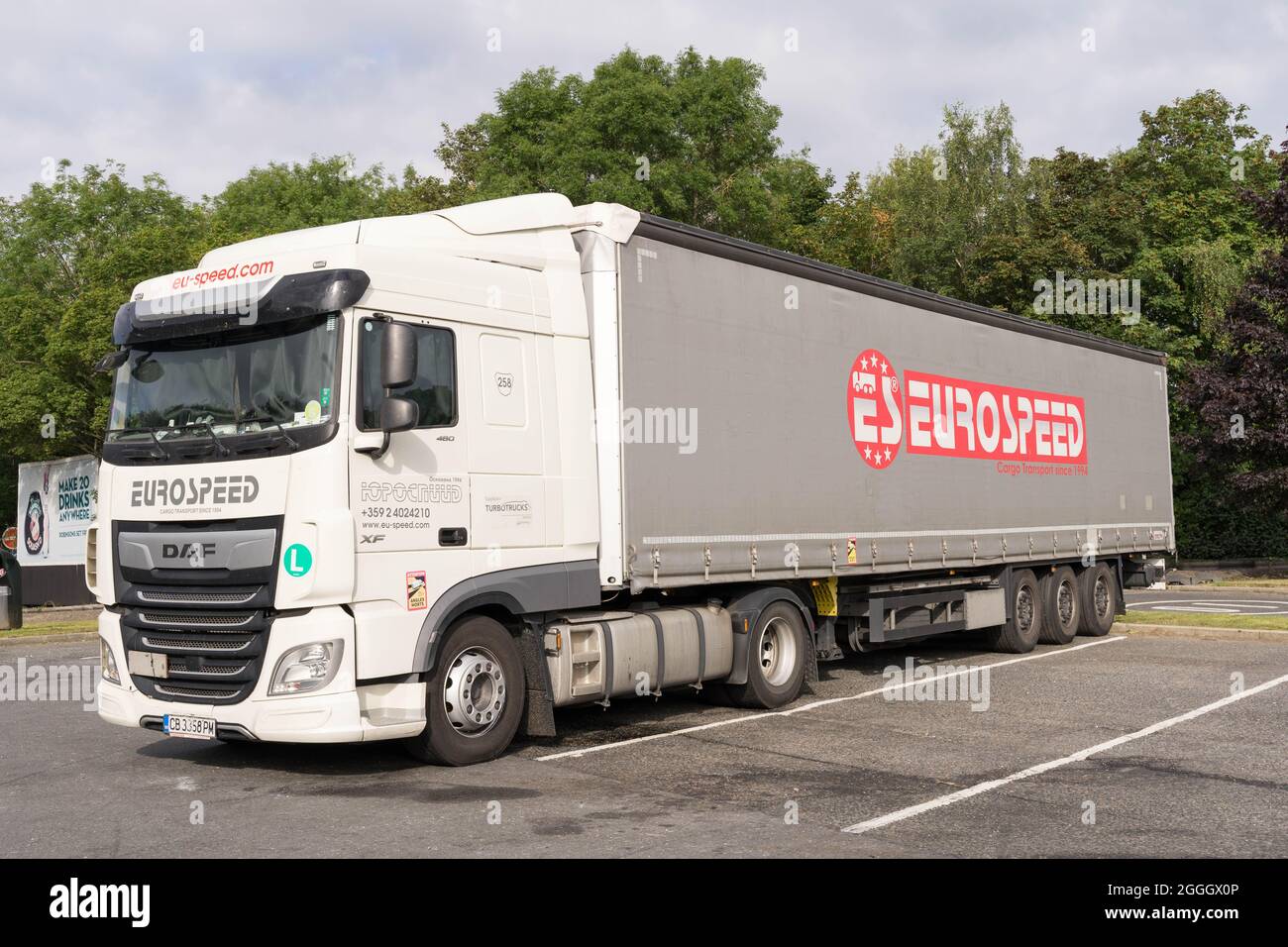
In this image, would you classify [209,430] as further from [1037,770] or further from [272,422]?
[1037,770]

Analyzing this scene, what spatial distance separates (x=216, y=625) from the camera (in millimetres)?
8117

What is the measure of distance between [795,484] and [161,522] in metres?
5.61

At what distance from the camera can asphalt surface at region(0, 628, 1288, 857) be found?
6.69 meters

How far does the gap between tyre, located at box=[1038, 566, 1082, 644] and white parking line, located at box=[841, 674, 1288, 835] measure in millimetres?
4168

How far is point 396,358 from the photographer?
7.96 metres

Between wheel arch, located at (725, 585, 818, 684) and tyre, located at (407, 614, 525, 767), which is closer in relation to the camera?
tyre, located at (407, 614, 525, 767)

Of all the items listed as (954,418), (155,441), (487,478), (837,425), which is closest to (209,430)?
(155,441)

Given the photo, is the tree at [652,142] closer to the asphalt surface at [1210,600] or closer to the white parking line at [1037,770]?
the asphalt surface at [1210,600]

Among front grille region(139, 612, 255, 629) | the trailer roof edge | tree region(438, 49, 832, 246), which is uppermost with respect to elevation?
tree region(438, 49, 832, 246)

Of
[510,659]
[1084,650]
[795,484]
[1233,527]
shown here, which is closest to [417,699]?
[510,659]

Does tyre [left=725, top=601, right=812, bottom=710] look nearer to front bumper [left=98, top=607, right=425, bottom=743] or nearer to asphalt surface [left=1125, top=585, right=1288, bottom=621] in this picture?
front bumper [left=98, top=607, right=425, bottom=743]

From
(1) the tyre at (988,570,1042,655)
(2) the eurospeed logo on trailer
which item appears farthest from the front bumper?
(1) the tyre at (988,570,1042,655)

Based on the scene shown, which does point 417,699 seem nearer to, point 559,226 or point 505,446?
point 505,446

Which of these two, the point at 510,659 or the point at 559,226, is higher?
the point at 559,226
